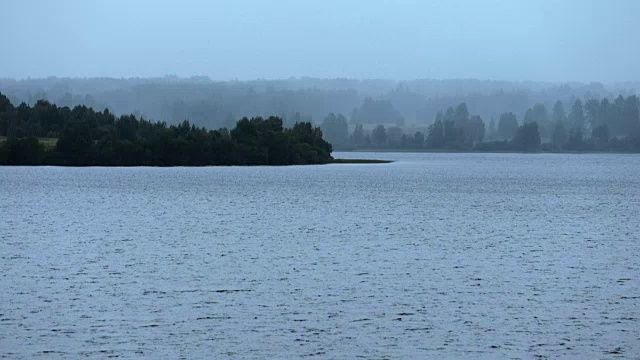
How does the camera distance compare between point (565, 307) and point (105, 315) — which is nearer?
point (105, 315)

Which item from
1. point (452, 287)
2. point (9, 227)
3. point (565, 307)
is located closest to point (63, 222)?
point (9, 227)

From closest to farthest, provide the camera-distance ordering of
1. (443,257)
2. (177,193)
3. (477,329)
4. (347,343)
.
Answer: (347,343)
(477,329)
(443,257)
(177,193)

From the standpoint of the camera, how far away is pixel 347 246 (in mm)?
64188

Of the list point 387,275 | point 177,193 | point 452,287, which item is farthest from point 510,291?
point 177,193

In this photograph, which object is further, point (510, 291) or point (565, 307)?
point (510, 291)

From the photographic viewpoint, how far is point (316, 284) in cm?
4684

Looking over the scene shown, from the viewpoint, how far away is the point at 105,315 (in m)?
38.1

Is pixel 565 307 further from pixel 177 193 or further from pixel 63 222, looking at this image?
pixel 177 193

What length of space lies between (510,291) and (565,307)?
4.64 m

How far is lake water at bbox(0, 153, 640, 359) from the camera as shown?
33.9 m

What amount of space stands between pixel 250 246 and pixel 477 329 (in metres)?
29.0

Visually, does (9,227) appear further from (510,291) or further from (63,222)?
(510,291)

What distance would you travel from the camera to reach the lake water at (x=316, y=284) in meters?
33.9

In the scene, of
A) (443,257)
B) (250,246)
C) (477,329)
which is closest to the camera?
(477,329)
